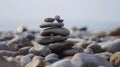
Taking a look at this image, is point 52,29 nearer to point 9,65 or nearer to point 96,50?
point 96,50

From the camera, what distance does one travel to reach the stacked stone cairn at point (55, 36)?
6.29 m

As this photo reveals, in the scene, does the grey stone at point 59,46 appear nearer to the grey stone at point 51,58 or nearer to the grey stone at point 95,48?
the grey stone at point 51,58

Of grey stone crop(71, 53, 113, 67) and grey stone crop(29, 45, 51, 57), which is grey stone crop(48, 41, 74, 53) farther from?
grey stone crop(71, 53, 113, 67)

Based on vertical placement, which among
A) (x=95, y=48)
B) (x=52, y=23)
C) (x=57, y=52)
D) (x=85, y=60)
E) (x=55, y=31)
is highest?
(x=52, y=23)

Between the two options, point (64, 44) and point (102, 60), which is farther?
point (64, 44)

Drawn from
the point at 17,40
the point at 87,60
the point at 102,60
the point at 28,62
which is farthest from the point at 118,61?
the point at 17,40

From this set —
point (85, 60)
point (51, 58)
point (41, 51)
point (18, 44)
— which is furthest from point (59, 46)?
point (18, 44)

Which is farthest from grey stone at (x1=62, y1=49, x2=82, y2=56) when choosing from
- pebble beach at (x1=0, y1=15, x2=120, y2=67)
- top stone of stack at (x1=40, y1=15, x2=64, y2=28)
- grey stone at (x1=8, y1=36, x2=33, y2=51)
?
grey stone at (x1=8, y1=36, x2=33, y2=51)

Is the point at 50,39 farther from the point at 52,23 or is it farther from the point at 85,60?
the point at 85,60

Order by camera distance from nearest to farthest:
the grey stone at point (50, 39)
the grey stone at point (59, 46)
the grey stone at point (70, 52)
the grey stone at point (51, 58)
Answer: the grey stone at point (51, 58), the grey stone at point (70, 52), the grey stone at point (59, 46), the grey stone at point (50, 39)

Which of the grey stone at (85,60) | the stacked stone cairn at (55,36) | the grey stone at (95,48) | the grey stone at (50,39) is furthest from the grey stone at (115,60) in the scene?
the grey stone at (95,48)

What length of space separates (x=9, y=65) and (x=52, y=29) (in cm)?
249

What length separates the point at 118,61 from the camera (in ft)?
18.2

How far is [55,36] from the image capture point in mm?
6516
